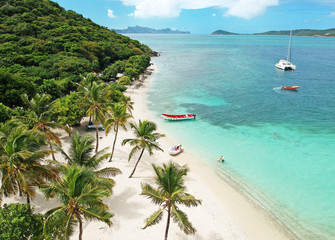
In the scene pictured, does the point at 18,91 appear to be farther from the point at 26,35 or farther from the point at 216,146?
the point at 26,35

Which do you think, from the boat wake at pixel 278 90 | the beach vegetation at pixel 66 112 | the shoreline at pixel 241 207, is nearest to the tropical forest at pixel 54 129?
the beach vegetation at pixel 66 112

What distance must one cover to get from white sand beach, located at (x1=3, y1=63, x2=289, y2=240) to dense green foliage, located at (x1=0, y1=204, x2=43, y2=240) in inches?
166

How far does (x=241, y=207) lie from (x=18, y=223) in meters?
17.8

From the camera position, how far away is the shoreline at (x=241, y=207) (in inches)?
688

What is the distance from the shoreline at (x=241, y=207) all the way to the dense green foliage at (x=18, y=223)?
15163 mm

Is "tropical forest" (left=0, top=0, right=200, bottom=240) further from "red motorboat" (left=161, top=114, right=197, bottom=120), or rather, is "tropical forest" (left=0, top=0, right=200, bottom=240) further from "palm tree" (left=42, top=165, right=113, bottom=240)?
"red motorboat" (left=161, top=114, right=197, bottom=120)

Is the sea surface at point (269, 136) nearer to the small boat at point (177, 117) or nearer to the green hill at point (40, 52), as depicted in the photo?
the small boat at point (177, 117)

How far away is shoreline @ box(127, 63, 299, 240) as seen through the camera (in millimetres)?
17469

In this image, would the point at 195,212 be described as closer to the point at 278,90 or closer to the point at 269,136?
the point at 269,136

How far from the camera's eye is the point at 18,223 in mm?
10867

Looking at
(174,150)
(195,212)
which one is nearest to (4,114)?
(174,150)

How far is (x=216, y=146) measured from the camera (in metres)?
30.5

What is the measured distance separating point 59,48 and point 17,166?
65.4 m

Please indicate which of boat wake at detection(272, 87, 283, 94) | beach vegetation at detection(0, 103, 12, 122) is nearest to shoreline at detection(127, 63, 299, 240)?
beach vegetation at detection(0, 103, 12, 122)
